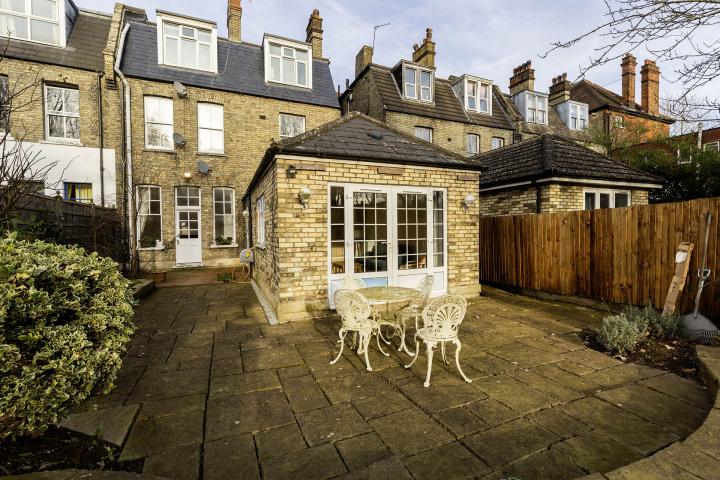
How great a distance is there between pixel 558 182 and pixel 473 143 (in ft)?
32.0

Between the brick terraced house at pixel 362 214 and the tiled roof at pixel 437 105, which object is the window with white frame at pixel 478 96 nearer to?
the tiled roof at pixel 437 105

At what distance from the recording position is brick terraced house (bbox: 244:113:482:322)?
5832mm

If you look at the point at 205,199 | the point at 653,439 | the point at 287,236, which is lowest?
the point at 653,439

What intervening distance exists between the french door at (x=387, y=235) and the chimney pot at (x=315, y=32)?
1248 centimetres

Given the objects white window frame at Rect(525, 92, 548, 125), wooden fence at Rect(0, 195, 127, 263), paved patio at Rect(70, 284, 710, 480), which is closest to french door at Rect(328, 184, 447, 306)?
paved patio at Rect(70, 284, 710, 480)

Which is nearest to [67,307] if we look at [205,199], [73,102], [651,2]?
[651,2]

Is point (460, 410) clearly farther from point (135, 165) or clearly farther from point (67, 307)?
point (135, 165)

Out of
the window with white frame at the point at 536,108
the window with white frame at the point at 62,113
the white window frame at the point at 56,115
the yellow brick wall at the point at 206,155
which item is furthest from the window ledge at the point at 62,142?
the window with white frame at the point at 536,108

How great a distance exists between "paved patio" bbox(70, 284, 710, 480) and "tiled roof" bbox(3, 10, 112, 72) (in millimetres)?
12098

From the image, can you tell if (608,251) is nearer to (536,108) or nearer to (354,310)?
(354,310)

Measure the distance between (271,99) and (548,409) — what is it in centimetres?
1436

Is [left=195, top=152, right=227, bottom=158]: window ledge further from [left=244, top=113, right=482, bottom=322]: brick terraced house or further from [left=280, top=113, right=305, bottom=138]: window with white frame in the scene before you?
[left=244, top=113, right=482, bottom=322]: brick terraced house

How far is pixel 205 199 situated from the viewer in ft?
42.2

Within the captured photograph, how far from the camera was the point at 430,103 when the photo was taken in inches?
655
